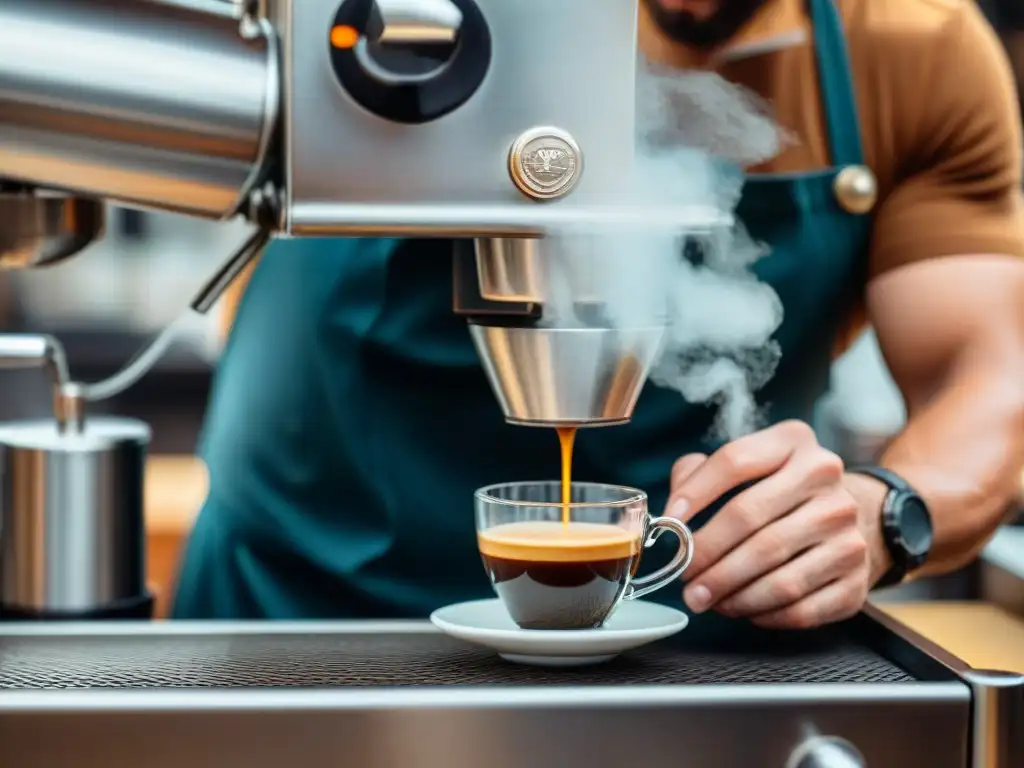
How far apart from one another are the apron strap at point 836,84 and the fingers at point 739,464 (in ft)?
1.27

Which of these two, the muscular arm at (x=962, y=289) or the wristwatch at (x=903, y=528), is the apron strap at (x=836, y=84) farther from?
the wristwatch at (x=903, y=528)

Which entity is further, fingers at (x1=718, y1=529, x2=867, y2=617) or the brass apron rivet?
the brass apron rivet

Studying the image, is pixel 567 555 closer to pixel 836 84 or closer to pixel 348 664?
pixel 348 664

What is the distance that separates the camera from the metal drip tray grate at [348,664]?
73 cm

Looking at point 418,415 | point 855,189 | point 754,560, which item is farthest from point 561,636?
point 855,189

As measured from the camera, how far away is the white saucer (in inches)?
29.4

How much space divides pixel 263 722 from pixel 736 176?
0.57m

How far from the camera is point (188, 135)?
2.40ft

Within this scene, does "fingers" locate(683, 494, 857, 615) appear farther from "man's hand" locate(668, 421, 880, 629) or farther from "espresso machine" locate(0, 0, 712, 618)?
"espresso machine" locate(0, 0, 712, 618)

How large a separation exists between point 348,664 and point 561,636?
12 cm

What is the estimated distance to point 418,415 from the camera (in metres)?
1.19

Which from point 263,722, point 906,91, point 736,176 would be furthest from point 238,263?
point 906,91

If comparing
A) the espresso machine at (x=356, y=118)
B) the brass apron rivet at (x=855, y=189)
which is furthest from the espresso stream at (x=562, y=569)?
the brass apron rivet at (x=855, y=189)

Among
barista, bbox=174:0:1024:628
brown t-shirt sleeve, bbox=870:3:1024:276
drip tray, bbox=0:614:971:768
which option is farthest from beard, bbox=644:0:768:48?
drip tray, bbox=0:614:971:768
